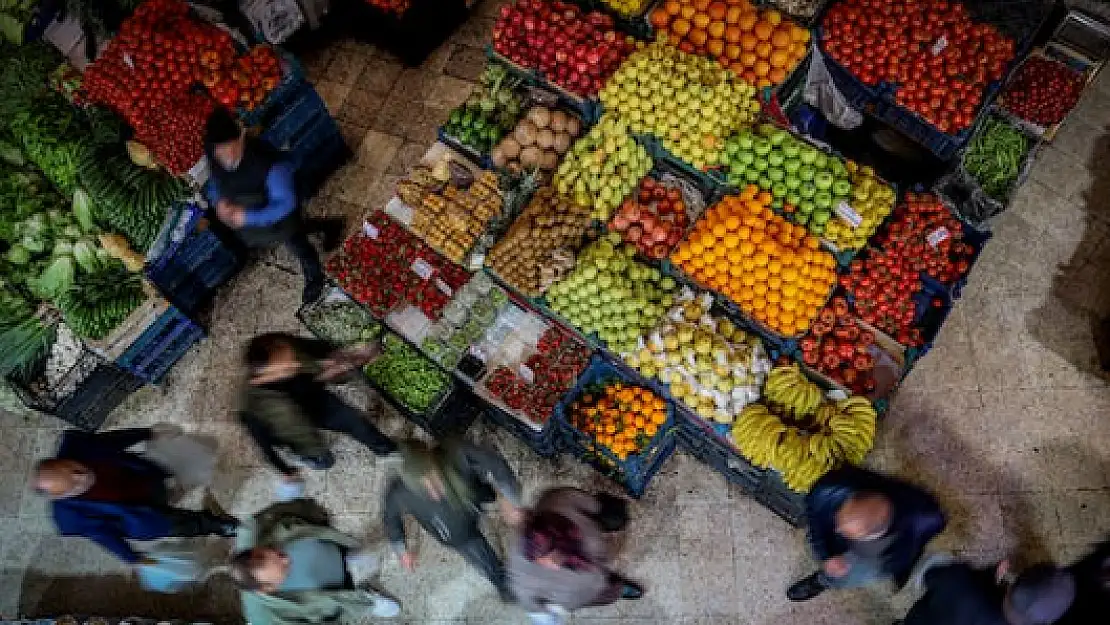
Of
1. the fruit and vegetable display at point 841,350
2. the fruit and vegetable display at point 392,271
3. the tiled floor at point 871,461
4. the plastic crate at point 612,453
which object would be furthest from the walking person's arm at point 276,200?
the fruit and vegetable display at point 841,350

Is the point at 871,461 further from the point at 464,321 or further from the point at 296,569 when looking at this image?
the point at 296,569

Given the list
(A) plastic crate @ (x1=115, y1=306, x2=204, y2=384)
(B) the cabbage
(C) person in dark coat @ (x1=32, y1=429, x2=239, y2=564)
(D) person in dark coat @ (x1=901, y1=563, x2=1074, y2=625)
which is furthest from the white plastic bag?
(B) the cabbage

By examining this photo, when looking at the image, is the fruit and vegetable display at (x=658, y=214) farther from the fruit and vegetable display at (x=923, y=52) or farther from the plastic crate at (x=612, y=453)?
the fruit and vegetable display at (x=923, y=52)

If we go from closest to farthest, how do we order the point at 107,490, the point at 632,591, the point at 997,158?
the point at 107,490 < the point at 632,591 < the point at 997,158

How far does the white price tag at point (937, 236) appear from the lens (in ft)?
19.8

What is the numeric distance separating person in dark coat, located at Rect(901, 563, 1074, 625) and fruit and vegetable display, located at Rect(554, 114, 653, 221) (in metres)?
3.23

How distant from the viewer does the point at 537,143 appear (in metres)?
6.58

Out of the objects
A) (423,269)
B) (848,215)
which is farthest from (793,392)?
(423,269)

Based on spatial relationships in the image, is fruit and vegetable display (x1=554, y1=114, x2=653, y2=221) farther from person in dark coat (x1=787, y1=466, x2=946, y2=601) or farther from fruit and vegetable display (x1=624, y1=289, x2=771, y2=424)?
person in dark coat (x1=787, y1=466, x2=946, y2=601)

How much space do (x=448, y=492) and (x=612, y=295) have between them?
5.81ft

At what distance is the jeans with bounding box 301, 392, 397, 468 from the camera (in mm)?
5910

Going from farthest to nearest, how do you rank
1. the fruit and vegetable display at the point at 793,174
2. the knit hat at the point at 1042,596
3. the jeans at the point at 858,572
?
the fruit and vegetable display at the point at 793,174 → the jeans at the point at 858,572 → the knit hat at the point at 1042,596

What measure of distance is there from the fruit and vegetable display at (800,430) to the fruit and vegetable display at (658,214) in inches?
47.4

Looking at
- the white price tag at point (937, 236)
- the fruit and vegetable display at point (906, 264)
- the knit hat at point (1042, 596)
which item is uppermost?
the white price tag at point (937, 236)
